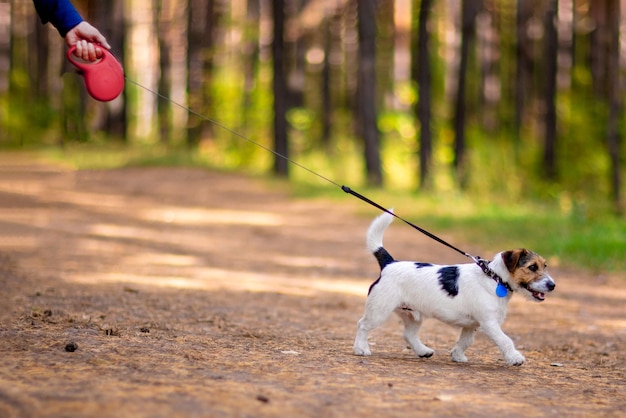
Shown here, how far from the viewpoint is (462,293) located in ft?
22.4

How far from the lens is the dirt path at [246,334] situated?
518cm

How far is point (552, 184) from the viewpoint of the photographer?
26203mm

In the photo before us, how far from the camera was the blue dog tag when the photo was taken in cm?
679

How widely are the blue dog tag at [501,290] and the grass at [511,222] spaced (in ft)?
22.3

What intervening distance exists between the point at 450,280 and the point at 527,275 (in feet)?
1.76

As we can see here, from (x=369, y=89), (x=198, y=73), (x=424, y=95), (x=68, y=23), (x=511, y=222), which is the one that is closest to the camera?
(x=68, y=23)

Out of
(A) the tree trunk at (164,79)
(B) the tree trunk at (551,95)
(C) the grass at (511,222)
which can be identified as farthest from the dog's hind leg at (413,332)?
(A) the tree trunk at (164,79)

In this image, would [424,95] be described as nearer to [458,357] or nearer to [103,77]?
[103,77]

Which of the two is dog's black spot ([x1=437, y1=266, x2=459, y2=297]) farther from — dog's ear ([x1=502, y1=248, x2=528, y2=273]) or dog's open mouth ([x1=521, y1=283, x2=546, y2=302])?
dog's open mouth ([x1=521, y1=283, x2=546, y2=302])

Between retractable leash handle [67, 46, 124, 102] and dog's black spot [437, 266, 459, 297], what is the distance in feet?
9.15

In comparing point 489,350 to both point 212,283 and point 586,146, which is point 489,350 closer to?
point 212,283

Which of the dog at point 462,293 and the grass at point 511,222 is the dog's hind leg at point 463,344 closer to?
the dog at point 462,293

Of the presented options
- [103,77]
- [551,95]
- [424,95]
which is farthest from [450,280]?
[551,95]

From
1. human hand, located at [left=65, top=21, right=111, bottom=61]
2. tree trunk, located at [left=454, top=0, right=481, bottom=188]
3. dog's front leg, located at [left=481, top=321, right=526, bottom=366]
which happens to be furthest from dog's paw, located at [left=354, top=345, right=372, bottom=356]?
tree trunk, located at [left=454, top=0, right=481, bottom=188]
